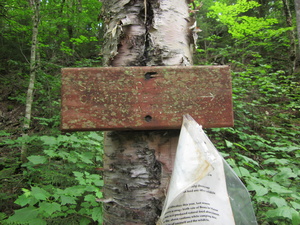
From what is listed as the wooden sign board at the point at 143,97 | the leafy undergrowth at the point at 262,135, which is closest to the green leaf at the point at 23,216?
the wooden sign board at the point at 143,97

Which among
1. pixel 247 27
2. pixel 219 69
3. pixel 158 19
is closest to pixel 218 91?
pixel 219 69

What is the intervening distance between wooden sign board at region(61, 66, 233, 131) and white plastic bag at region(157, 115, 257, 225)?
0.07 meters

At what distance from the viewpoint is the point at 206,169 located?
20.4 inches

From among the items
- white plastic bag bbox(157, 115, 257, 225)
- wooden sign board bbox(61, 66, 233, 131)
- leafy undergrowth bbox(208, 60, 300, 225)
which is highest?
wooden sign board bbox(61, 66, 233, 131)

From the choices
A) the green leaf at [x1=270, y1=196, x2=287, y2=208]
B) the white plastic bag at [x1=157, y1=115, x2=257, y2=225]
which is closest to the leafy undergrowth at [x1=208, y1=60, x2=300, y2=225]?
the green leaf at [x1=270, y1=196, x2=287, y2=208]

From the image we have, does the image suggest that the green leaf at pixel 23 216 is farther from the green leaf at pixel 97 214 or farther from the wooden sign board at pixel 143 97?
the wooden sign board at pixel 143 97

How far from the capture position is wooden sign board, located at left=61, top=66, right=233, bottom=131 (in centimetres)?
61

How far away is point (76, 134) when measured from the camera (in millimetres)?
2945

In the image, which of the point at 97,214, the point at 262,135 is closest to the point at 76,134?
the point at 97,214

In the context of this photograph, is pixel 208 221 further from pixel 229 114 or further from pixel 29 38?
pixel 29 38

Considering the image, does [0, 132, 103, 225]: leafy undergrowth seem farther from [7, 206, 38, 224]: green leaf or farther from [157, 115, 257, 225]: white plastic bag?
[157, 115, 257, 225]: white plastic bag

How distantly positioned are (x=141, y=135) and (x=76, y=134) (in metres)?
2.52

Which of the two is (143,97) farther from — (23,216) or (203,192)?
(23,216)

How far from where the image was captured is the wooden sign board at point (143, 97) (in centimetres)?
61
